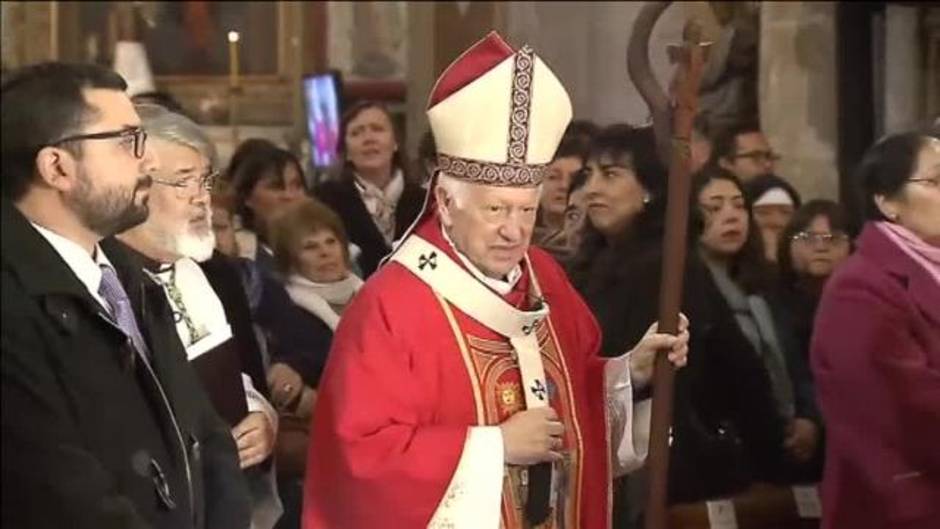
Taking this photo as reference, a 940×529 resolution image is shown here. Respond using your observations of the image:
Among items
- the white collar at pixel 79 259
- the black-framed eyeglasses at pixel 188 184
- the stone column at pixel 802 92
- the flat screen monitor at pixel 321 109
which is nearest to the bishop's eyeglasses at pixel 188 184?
the black-framed eyeglasses at pixel 188 184

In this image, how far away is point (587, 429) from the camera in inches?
152

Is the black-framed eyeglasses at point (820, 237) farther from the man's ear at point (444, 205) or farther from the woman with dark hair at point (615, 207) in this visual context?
the man's ear at point (444, 205)

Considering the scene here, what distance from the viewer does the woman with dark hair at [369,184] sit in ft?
17.7

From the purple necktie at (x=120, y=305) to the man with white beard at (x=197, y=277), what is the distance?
0.54 m

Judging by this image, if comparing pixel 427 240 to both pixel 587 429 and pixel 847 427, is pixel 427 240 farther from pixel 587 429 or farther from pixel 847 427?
pixel 847 427

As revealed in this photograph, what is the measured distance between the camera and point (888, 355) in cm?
426

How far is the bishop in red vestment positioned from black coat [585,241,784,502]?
2.06ft

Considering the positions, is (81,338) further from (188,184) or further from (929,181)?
(929,181)

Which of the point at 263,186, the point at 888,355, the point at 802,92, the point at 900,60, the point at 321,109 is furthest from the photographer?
the point at 321,109

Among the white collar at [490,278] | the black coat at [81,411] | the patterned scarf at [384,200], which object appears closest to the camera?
the black coat at [81,411]

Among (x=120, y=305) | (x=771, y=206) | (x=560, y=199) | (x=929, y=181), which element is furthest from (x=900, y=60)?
(x=120, y=305)

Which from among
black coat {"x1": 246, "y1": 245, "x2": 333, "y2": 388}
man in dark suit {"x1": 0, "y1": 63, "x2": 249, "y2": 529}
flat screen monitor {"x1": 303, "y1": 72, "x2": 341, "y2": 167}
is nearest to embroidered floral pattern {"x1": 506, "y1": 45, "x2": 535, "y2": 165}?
man in dark suit {"x1": 0, "y1": 63, "x2": 249, "y2": 529}

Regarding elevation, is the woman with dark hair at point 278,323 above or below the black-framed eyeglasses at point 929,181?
below

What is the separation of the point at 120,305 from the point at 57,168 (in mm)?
295
